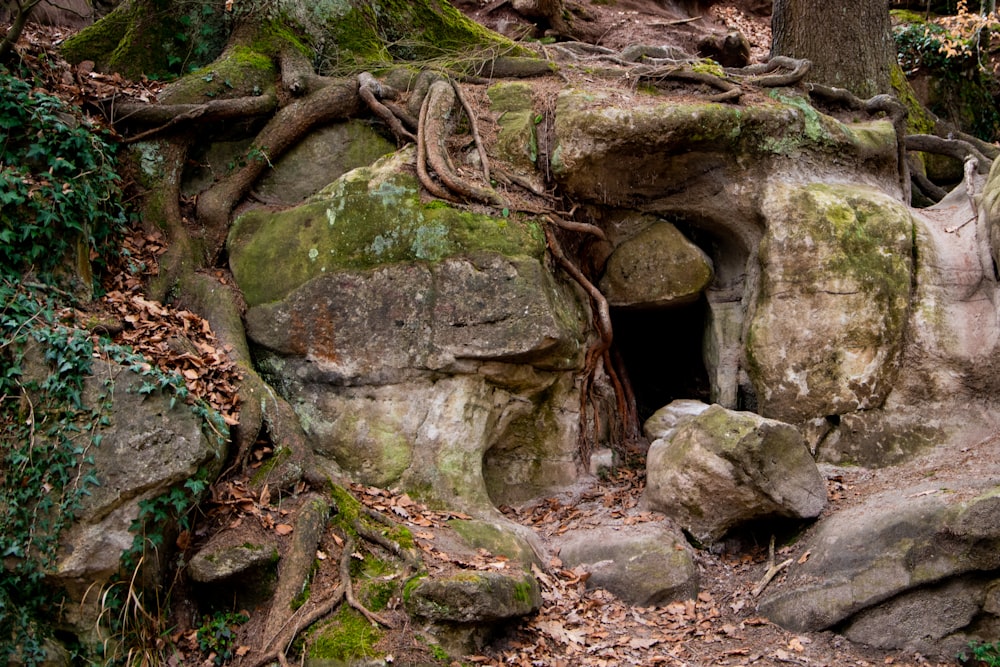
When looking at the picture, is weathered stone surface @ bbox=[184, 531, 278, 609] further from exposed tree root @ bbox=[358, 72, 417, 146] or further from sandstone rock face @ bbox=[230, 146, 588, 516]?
exposed tree root @ bbox=[358, 72, 417, 146]

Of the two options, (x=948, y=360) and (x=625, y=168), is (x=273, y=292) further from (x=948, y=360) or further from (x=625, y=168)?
(x=948, y=360)

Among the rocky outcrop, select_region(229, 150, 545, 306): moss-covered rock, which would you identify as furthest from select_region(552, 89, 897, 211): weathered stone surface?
the rocky outcrop

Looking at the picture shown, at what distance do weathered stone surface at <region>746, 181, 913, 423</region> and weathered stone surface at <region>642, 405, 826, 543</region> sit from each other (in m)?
1.32

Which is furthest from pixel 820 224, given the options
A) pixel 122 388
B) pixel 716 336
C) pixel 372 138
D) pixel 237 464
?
pixel 122 388

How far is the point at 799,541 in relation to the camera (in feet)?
22.8

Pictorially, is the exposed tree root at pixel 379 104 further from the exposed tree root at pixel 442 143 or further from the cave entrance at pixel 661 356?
the cave entrance at pixel 661 356

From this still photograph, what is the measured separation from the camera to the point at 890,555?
6.05 metres

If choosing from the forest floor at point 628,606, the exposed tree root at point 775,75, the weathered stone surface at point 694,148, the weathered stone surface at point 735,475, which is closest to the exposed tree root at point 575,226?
the weathered stone surface at point 694,148

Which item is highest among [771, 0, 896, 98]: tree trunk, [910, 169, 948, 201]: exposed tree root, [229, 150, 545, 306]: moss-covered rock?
[771, 0, 896, 98]: tree trunk

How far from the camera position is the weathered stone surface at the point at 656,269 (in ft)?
29.7

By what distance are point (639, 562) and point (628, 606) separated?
356 millimetres

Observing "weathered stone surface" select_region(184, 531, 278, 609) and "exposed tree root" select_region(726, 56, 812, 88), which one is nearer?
"weathered stone surface" select_region(184, 531, 278, 609)

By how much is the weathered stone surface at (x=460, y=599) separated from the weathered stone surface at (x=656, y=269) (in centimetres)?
425

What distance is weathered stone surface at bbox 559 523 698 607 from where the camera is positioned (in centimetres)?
661
